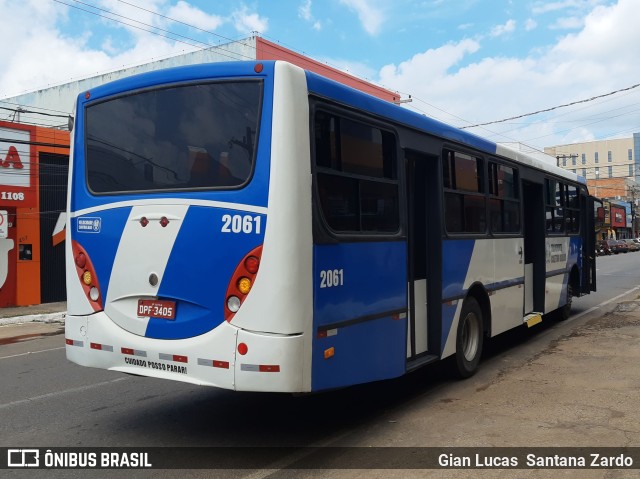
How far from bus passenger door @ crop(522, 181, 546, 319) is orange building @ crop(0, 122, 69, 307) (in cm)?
1369

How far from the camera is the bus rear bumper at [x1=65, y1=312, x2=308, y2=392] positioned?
168 inches

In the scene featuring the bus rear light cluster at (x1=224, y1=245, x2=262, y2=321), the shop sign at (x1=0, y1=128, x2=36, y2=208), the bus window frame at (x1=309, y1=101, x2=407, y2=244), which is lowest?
the bus rear light cluster at (x1=224, y1=245, x2=262, y2=321)

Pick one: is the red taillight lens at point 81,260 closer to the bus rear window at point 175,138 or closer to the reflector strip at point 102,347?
the bus rear window at point 175,138

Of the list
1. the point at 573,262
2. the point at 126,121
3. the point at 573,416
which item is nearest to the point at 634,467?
the point at 573,416

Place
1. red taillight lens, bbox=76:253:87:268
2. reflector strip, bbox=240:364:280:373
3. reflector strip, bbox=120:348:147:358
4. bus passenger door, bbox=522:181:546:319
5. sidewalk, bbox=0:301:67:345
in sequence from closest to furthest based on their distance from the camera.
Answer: reflector strip, bbox=240:364:280:373 < reflector strip, bbox=120:348:147:358 < red taillight lens, bbox=76:253:87:268 < bus passenger door, bbox=522:181:546:319 < sidewalk, bbox=0:301:67:345

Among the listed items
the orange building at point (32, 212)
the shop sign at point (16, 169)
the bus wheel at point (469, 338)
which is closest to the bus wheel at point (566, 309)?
the bus wheel at point (469, 338)

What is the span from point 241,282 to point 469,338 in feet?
13.3

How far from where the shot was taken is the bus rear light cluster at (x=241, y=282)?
435 cm

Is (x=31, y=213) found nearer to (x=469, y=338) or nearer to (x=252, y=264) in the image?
(x=469, y=338)

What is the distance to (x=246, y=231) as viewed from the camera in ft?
14.5

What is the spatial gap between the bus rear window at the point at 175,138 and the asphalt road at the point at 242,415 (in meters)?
2.20

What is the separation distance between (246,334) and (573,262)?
371 inches

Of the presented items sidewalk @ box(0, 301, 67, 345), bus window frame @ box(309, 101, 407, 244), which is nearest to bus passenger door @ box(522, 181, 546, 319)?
bus window frame @ box(309, 101, 407, 244)

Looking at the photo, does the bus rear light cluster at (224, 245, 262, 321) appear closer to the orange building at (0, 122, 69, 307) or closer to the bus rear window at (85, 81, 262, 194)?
the bus rear window at (85, 81, 262, 194)
